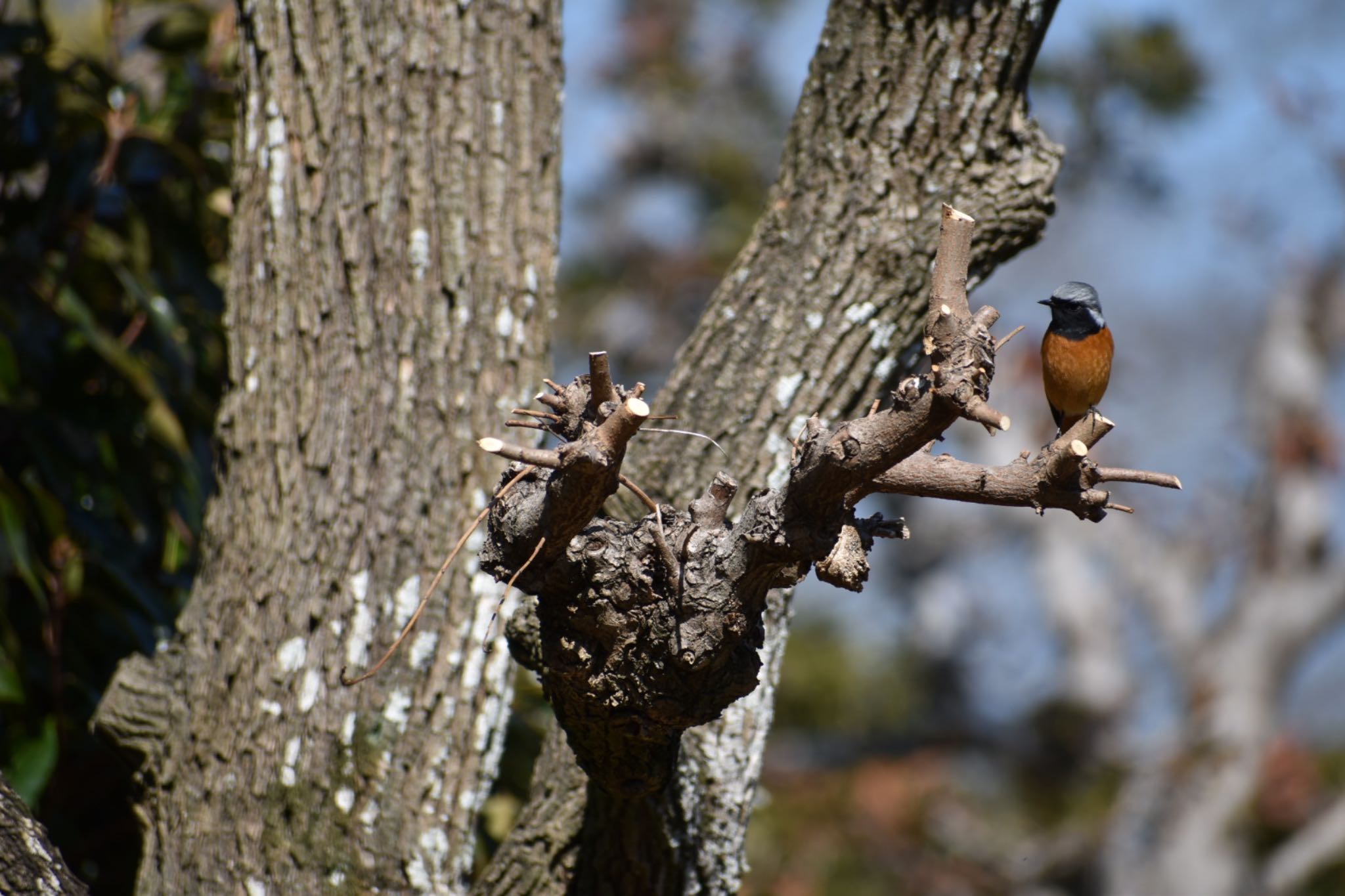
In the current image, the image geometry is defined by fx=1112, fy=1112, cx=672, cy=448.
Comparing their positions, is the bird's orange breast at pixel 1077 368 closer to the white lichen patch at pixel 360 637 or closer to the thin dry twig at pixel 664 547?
the thin dry twig at pixel 664 547

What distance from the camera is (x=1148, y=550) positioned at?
932cm

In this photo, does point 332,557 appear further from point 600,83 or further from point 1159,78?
point 600,83

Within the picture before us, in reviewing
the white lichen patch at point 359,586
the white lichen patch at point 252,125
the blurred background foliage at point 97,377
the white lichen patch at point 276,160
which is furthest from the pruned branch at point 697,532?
the blurred background foliage at point 97,377

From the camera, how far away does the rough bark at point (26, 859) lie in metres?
1.25

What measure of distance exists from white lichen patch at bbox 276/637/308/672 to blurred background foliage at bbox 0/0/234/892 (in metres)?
0.64

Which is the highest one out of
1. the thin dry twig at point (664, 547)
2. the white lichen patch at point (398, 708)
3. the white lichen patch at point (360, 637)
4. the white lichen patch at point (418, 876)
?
the white lichen patch at point (360, 637)

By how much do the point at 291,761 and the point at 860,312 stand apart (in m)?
1.13

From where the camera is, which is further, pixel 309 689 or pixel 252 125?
pixel 252 125

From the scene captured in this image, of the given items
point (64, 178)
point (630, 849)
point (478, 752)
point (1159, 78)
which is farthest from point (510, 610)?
point (1159, 78)

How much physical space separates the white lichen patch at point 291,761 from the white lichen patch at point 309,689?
47 mm

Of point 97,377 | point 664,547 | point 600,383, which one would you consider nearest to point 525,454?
point 600,383

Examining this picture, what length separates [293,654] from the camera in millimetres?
1714

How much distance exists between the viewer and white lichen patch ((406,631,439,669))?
173 centimetres

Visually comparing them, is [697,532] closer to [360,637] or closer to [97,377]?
[360,637]
